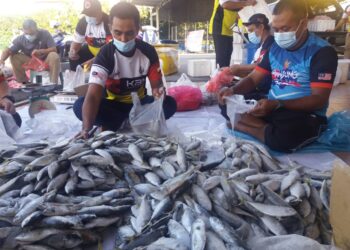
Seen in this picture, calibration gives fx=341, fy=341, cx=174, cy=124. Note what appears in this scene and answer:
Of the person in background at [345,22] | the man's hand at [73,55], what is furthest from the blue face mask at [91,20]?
the person in background at [345,22]

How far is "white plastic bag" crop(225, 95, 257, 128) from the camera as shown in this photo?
3216mm

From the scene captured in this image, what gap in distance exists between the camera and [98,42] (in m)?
5.73

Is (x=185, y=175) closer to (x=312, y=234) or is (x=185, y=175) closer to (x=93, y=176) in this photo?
(x=93, y=176)

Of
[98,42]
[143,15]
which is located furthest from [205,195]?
[143,15]

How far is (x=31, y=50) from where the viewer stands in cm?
723

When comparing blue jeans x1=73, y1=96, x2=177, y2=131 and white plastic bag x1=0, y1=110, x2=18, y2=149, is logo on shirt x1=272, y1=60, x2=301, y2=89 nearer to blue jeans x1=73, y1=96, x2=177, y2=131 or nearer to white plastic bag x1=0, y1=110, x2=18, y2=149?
blue jeans x1=73, y1=96, x2=177, y2=131

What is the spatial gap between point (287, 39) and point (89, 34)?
376 centimetres

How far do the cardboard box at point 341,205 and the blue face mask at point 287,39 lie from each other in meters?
1.80

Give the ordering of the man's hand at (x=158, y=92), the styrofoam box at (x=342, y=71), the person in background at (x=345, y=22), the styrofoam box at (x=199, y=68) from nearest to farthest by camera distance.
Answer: the man's hand at (x=158, y=92) < the styrofoam box at (x=342, y=71) < the styrofoam box at (x=199, y=68) < the person in background at (x=345, y=22)

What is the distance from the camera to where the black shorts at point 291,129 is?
3.01m

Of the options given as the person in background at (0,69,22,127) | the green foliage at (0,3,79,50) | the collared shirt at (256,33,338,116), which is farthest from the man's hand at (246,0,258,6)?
the green foliage at (0,3,79,50)

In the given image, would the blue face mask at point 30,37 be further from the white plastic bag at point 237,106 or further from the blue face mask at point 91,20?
the white plastic bag at point 237,106

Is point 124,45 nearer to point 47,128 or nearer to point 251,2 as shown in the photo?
point 47,128

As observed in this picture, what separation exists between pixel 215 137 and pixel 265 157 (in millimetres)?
954
